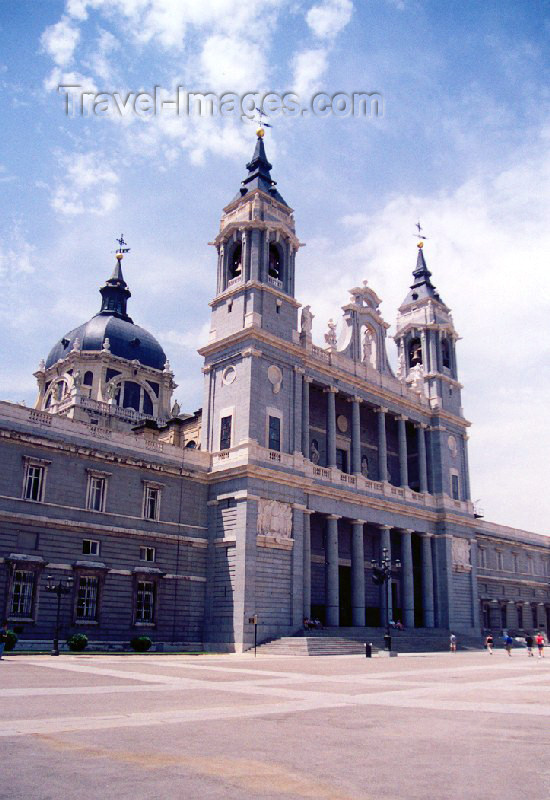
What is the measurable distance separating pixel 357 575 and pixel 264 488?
11.7m

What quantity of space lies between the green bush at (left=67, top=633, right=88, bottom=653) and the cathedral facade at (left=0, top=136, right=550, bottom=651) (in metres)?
1.89

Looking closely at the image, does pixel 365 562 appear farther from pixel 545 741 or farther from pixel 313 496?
pixel 545 741

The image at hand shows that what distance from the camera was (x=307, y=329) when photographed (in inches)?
2099

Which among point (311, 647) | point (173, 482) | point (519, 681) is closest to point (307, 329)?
point (173, 482)

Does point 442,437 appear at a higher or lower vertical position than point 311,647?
higher

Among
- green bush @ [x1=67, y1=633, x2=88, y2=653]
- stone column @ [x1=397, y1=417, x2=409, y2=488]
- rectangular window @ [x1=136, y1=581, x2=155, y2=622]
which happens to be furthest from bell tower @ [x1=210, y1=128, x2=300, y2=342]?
green bush @ [x1=67, y1=633, x2=88, y2=653]

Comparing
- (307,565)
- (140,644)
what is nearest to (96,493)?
(140,644)

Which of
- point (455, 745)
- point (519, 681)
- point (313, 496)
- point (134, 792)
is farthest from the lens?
point (313, 496)

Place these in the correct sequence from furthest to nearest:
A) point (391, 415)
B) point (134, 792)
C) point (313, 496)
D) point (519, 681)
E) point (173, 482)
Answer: point (391, 415) → point (313, 496) → point (173, 482) → point (519, 681) → point (134, 792)

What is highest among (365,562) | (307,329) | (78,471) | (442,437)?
(307,329)

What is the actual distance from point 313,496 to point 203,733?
3946cm

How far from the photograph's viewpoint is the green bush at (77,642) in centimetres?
3644

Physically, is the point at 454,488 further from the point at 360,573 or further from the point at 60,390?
the point at 60,390

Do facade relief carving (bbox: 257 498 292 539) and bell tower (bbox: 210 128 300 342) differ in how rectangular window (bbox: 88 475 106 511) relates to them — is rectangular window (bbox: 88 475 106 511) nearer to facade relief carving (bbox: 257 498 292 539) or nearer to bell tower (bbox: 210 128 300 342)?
facade relief carving (bbox: 257 498 292 539)
